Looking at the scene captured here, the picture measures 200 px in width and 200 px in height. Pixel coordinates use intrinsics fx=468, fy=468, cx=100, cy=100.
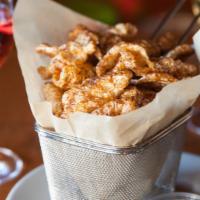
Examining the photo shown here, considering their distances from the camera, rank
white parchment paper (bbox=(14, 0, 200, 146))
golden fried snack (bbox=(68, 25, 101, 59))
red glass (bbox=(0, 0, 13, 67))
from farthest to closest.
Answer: red glass (bbox=(0, 0, 13, 67))
golden fried snack (bbox=(68, 25, 101, 59))
white parchment paper (bbox=(14, 0, 200, 146))

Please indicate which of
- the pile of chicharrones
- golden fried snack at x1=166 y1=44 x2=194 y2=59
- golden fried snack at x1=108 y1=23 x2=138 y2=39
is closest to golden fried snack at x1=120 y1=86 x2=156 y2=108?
the pile of chicharrones

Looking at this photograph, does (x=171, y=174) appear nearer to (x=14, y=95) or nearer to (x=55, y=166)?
(x=55, y=166)

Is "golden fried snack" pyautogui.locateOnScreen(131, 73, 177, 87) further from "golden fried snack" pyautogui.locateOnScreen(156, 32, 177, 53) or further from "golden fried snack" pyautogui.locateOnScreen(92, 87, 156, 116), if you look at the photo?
"golden fried snack" pyautogui.locateOnScreen(156, 32, 177, 53)

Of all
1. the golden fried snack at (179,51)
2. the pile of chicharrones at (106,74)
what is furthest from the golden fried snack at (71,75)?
the golden fried snack at (179,51)

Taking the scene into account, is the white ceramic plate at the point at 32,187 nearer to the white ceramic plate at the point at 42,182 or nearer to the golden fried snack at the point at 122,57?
the white ceramic plate at the point at 42,182

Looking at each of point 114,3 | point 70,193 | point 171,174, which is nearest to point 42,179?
point 70,193
